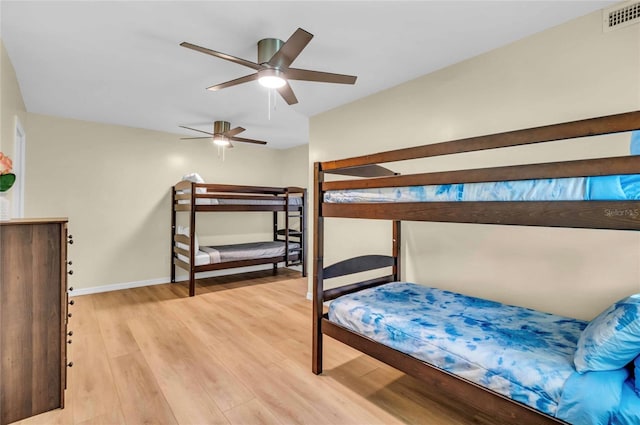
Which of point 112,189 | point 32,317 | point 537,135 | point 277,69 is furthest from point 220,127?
point 537,135

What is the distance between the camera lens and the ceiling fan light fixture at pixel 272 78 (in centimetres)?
216

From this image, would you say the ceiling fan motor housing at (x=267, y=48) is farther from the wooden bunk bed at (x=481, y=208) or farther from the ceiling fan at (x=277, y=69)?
the wooden bunk bed at (x=481, y=208)

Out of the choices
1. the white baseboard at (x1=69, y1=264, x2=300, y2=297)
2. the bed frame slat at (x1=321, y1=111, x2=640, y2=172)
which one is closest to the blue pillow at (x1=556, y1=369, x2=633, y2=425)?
the bed frame slat at (x1=321, y1=111, x2=640, y2=172)

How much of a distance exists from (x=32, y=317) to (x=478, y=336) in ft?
8.16

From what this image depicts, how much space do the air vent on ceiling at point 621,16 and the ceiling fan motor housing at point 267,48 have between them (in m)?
2.12

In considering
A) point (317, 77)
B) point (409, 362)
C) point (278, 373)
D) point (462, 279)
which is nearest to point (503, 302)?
point (462, 279)

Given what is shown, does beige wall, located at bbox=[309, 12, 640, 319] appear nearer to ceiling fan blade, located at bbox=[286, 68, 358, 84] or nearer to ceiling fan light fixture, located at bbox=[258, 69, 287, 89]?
ceiling fan blade, located at bbox=[286, 68, 358, 84]

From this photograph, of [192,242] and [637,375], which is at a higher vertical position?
[192,242]

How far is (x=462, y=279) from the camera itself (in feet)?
8.19

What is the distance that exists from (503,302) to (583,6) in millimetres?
2044

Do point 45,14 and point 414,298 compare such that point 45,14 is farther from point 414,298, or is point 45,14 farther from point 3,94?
point 414,298

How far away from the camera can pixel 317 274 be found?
2.16 metres

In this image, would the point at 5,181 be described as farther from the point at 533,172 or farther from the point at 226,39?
the point at 533,172

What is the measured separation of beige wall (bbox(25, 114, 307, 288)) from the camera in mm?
3855
